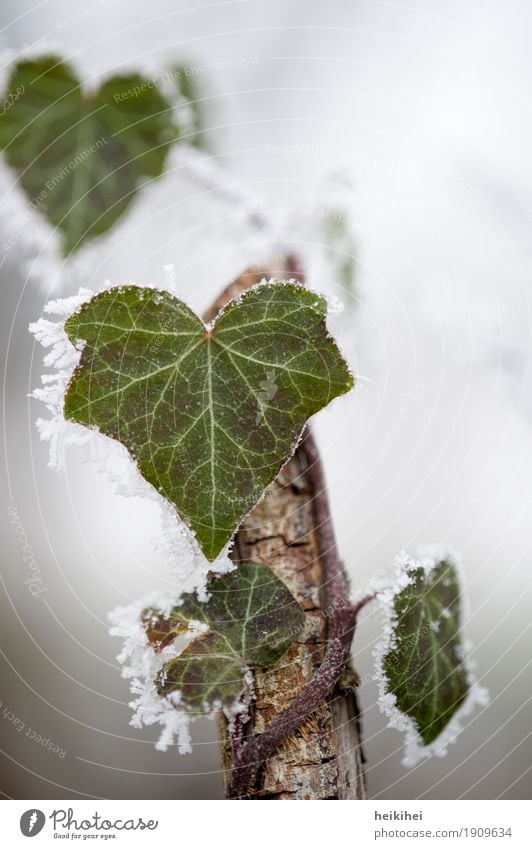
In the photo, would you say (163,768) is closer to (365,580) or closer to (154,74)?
(365,580)

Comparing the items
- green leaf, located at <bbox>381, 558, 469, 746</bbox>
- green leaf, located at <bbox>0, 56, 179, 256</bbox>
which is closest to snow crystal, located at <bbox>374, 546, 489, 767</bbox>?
green leaf, located at <bbox>381, 558, 469, 746</bbox>

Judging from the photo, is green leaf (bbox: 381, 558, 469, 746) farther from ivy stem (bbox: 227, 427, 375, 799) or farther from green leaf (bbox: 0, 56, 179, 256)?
green leaf (bbox: 0, 56, 179, 256)

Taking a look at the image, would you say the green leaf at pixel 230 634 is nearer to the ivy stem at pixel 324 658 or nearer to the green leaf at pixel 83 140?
the ivy stem at pixel 324 658

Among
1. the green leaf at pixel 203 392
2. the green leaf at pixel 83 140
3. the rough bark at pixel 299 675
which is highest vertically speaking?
the green leaf at pixel 83 140

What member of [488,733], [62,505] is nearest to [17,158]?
[62,505]

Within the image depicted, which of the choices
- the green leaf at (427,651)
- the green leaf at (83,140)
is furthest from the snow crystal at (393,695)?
the green leaf at (83,140)
